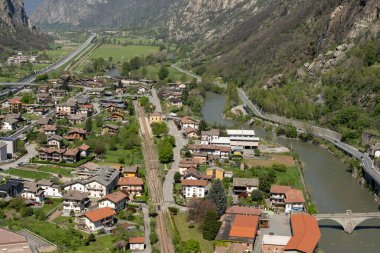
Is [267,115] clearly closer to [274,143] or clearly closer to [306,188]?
[274,143]

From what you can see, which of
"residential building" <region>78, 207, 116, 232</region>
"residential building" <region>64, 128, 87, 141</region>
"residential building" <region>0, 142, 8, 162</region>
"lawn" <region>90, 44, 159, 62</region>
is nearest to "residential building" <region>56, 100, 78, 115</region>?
"residential building" <region>64, 128, 87, 141</region>

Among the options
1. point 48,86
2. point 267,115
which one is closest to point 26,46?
point 48,86

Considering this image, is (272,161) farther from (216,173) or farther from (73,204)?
(73,204)

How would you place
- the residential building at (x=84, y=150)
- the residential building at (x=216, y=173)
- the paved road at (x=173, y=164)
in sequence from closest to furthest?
the paved road at (x=173, y=164) < the residential building at (x=216, y=173) < the residential building at (x=84, y=150)

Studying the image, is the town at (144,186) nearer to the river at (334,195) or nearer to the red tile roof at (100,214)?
the red tile roof at (100,214)

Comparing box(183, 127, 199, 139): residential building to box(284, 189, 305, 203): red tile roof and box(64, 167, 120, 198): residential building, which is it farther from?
box(284, 189, 305, 203): red tile roof

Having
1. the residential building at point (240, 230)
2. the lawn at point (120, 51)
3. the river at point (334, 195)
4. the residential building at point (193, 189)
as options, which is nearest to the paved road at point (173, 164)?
the residential building at point (193, 189)
